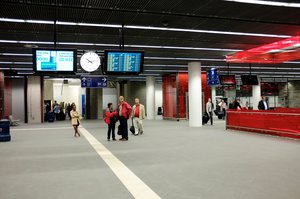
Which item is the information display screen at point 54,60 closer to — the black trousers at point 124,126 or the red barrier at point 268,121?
the black trousers at point 124,126

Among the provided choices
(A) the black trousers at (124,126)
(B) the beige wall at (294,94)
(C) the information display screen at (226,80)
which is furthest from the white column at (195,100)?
(B) the beige wall at (294,94)

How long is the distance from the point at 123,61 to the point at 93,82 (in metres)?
17.2

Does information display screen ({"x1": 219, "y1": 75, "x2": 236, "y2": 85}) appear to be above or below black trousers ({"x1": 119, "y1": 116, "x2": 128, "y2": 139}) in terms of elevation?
above

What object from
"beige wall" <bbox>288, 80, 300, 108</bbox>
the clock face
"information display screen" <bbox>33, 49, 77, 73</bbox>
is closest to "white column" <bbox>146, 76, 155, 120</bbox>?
"beige wall" <bbox>288, 80, 300, 108</bbox>

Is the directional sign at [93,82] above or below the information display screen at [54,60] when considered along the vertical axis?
above

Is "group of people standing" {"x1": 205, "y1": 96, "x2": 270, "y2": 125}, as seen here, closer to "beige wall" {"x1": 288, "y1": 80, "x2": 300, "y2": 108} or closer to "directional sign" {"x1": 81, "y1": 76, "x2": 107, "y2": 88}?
"directional sign" {"x1": 81, "y1": 76, "x2": 107, "y2": 88}

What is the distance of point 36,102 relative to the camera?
2658 centimetres

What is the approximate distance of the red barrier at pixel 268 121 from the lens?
11.6m

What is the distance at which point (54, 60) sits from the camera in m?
9.16

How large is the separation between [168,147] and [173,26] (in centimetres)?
435

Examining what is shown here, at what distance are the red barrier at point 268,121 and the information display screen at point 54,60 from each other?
846 cm

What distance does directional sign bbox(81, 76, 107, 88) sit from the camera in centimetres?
2634

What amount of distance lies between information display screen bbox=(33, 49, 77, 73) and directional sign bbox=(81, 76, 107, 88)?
56.1 feet

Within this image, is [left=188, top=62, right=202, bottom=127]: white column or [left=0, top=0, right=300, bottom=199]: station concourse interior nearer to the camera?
[left=0, top=0, right=300, bottom=199]: station concourse interior
